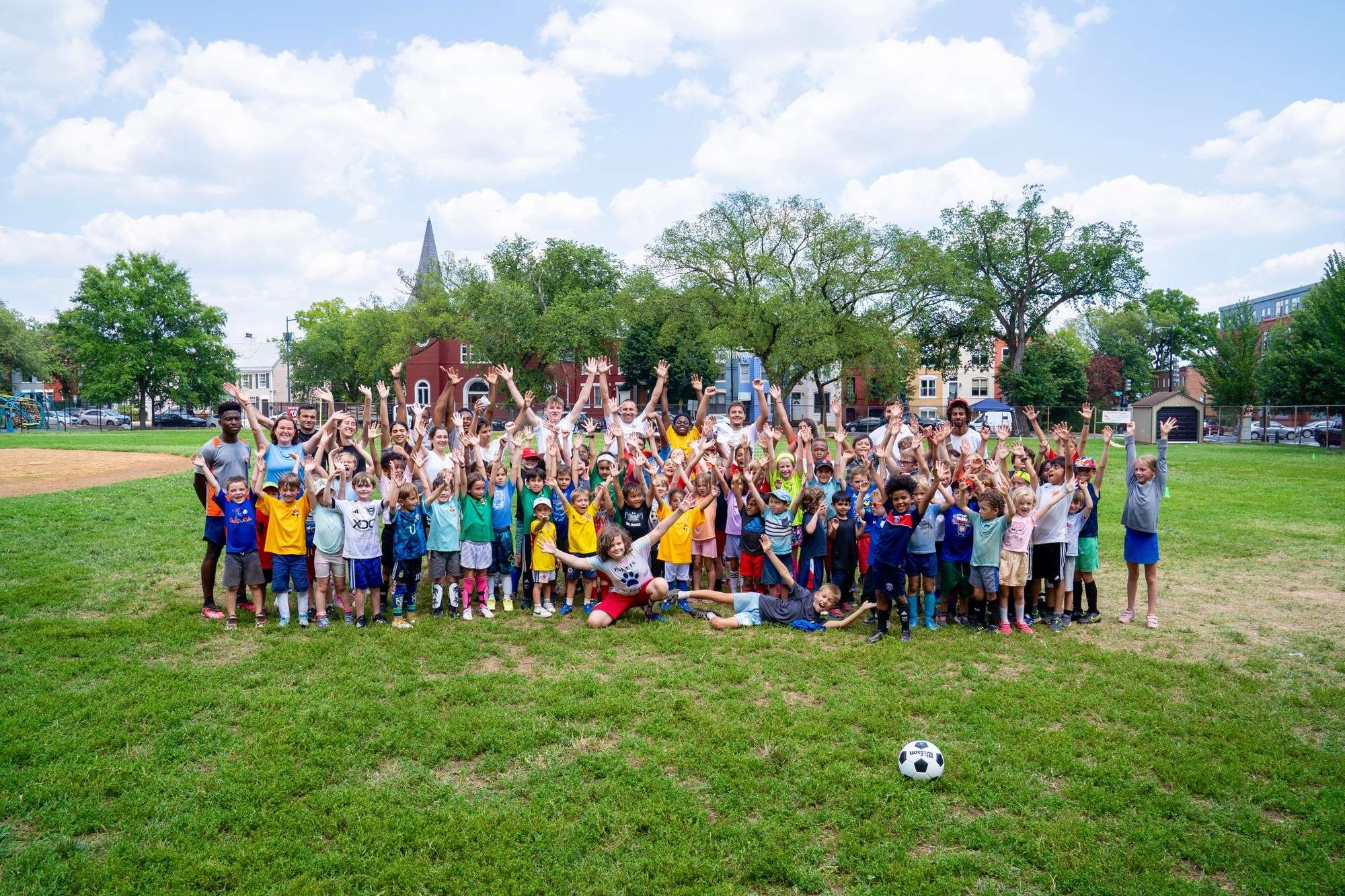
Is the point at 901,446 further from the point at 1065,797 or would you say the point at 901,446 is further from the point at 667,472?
the point at 1065,797

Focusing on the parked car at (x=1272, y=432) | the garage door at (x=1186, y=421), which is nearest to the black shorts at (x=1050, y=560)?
the garage door at (x=1186, y=421)

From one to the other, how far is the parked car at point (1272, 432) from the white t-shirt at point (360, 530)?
155 feet

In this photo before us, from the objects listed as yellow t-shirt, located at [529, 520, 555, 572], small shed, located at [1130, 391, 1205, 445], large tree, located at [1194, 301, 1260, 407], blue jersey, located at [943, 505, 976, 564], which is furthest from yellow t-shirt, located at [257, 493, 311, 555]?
large tree, located at [1194, 301, 1260, 407]

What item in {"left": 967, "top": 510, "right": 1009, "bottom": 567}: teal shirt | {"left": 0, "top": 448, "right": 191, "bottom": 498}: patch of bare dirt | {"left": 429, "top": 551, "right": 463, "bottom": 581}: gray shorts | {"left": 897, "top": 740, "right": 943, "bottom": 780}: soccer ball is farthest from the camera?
{"left": 0, "top": 448, "right": 191, "bottom": 498}: patch of bare dirt

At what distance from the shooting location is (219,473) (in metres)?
7.57

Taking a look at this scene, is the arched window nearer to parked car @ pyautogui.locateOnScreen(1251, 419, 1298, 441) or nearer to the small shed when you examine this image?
the small shed

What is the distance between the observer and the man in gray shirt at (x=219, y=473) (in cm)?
750

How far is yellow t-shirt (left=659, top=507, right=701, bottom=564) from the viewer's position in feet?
27.4

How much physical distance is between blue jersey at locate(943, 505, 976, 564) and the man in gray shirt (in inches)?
271

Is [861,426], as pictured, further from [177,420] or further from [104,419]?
[104,419]

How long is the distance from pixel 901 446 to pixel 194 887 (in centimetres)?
754

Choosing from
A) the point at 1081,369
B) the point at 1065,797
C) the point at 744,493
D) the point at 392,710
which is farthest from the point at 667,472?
the point at 1081,369

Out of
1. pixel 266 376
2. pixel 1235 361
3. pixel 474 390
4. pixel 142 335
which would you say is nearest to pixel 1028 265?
pixel 1235 361

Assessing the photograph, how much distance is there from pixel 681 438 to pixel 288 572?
542 centimetres
